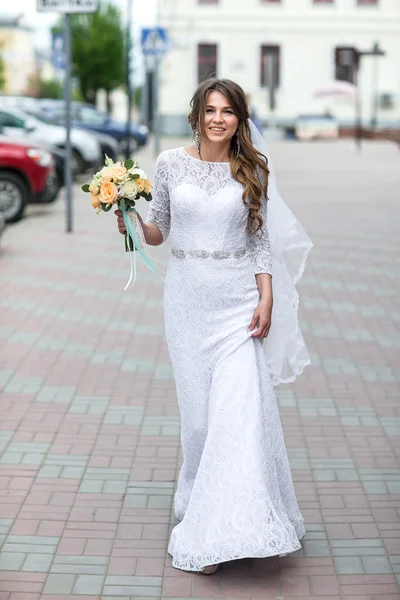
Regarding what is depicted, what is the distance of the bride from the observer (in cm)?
414

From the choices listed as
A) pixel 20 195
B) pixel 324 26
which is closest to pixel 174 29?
pixel 324 26

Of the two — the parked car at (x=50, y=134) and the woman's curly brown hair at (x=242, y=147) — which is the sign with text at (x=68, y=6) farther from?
the woman's curly brown hair at (x=242, y=147)

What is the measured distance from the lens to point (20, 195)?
49.5 feet

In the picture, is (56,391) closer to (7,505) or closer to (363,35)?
(7,505)

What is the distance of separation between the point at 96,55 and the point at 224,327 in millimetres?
57856

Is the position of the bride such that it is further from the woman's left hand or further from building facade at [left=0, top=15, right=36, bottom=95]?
building facade at [left=0, top=15, right=36, bottom=95]

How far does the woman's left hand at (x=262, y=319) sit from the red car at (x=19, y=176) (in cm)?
1090

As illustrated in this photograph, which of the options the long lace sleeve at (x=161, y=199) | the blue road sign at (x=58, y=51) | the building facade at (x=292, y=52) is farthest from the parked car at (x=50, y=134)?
the building facade at (x=292, y=52)

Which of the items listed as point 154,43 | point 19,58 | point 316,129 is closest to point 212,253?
point 154,43

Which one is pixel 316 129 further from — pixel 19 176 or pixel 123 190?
pixel 123 190

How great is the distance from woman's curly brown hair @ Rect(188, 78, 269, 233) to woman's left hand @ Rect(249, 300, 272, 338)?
0.35 metres

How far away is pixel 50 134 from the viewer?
2081 centimetres

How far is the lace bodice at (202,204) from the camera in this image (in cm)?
427

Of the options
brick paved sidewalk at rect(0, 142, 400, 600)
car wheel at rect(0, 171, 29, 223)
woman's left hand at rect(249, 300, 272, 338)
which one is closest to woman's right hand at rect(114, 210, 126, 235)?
woman's left hand at rect(249, 300, 272, 338)
